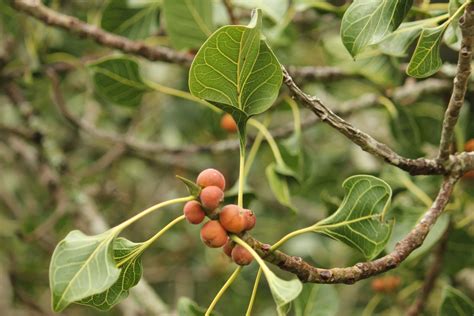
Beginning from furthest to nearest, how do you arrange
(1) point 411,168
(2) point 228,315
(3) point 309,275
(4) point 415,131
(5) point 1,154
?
1. (5) point 1,154
2. (2) point 228,315
3. (4) point 415,131
4. (1) point 411,168
5. (3) point 309,275

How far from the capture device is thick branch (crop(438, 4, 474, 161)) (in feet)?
3.35

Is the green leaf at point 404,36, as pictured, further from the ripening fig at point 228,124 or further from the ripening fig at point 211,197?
the ripening fig at point 228,124

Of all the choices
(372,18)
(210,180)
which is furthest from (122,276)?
(372,18)

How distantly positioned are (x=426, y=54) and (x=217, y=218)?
1.40 ft

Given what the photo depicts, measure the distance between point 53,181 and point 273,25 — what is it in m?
1.00

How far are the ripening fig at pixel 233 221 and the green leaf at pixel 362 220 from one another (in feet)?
0.55

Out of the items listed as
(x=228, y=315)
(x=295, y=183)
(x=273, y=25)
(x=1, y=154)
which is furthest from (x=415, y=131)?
(x=1, y=154)

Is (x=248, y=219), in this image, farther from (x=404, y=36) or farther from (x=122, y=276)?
(x=404, y=36)

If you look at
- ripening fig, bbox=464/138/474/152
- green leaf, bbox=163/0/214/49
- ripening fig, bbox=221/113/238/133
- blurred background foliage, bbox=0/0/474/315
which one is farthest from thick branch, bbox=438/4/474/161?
ripening fig, bbox=221/113/238/133

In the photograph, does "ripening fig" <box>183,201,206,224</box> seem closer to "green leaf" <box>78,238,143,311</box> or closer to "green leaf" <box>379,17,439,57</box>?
"green leaf" <box>78,238,143,311</box>

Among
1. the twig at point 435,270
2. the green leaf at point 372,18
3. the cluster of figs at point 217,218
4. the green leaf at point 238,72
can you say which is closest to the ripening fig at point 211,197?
the cluster of figs at point 217,218

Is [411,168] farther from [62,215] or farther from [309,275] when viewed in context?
[62,215]

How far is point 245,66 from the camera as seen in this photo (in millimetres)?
1045

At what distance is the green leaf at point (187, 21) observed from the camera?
1.62m
